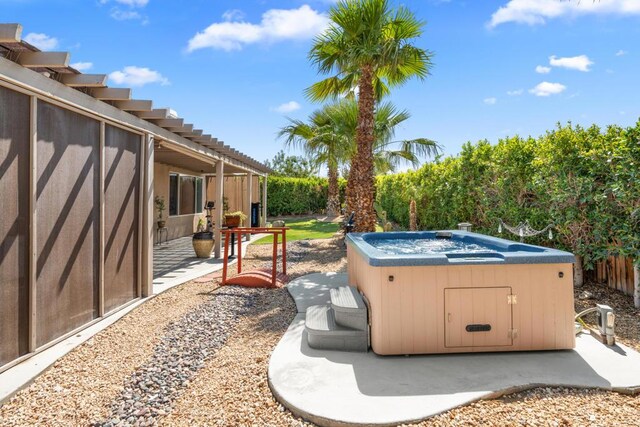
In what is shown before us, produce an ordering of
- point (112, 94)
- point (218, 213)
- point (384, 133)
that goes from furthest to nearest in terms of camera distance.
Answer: point (384, 133)
point (218, 213)
point (112, 94)

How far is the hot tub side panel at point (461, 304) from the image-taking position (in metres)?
3.45

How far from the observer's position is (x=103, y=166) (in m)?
4.62

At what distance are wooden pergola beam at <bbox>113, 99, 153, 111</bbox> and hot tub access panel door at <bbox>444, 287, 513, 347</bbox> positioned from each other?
4.66 m

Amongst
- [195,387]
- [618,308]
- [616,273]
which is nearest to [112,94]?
[195,387]

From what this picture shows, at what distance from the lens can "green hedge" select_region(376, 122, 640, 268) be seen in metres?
4.68

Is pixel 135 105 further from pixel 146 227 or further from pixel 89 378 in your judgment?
pixel 89 378

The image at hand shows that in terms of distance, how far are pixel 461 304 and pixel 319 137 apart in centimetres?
1040

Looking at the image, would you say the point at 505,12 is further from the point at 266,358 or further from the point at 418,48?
the point at 266,358

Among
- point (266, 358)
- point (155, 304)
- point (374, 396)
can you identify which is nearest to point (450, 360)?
point (374, 396)

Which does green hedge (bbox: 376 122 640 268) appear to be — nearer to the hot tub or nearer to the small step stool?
the hot tub

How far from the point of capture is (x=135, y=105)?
4.92 metres

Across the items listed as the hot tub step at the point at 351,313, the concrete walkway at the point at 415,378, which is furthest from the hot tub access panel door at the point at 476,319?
the hot tub step at the point at 351,313

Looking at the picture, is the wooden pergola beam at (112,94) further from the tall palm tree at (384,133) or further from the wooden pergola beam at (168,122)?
the tall palm tree at (384,133)

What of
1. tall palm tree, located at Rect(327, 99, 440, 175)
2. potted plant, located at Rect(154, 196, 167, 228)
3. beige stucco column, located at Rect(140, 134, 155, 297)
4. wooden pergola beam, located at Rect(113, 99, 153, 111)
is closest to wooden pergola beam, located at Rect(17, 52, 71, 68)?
wooden pergola beam, located at Rect(113, 99, 153, 111)
